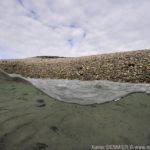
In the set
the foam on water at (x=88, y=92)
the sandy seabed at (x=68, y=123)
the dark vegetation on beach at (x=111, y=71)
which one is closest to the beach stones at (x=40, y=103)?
the sandy seabed at (x=68, y=123)

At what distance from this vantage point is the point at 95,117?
2287mm

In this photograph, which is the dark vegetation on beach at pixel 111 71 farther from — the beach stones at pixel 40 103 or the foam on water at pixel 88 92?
the beach stones at pixel 40 103

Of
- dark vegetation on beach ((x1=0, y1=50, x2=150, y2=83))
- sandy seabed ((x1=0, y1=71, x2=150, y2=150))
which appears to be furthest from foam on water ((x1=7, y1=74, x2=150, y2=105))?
dark vegetation on beach ((x1=0, y1=50, x2=150, y2=83))

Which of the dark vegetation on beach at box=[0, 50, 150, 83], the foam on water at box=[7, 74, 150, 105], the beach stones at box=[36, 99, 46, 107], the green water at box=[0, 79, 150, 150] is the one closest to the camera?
the green water at box=[0, 79, 150, 150]

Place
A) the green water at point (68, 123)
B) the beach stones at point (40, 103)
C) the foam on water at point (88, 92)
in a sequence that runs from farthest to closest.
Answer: the foam on water at point (88, 92), the beach stones at point (40, 103), the green water at point (68, 123)

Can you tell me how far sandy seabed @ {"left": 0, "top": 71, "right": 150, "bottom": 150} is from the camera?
179 cm

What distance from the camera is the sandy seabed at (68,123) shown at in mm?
1789

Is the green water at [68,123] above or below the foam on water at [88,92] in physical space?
Result: below

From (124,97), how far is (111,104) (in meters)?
0.37

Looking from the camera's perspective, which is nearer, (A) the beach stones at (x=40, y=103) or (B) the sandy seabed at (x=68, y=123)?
(B) the sandy seabed at (x=68, y=123)

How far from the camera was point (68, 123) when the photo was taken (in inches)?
83.7

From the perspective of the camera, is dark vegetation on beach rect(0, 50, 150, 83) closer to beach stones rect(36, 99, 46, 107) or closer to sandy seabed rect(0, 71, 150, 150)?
sandy seabed rect(0, 71, 150, 150)

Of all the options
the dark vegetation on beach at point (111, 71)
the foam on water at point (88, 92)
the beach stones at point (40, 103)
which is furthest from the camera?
the dark vegetation on beach at point (111, 71)

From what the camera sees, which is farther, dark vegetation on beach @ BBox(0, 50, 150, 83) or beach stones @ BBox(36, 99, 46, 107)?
dark vegetation on beach @ BBox(0, 50, 150, 83)
